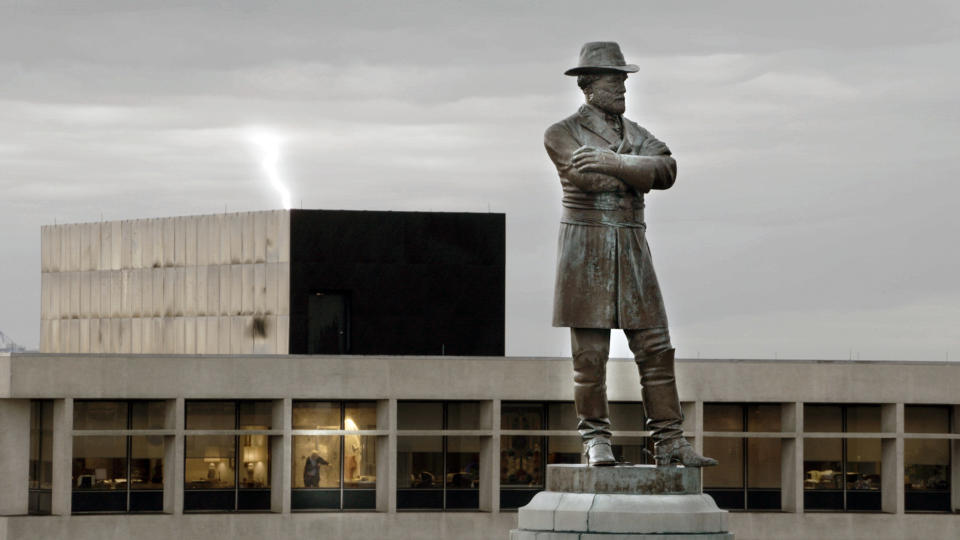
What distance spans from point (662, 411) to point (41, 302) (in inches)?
2378

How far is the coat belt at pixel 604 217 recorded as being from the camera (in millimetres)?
21375

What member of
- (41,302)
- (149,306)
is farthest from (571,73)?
(41,302)

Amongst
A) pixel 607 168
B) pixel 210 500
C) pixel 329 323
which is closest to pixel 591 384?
pixel 607 168

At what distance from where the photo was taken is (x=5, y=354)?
180ft

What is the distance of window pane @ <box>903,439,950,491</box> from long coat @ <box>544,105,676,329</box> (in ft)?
132

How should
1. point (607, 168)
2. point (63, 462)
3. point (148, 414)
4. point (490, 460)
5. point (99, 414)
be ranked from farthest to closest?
point (490, 460), point (148, 414), point (99, 414), point (63, 462), point (607, 168)

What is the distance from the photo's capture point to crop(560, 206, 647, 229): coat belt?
70.1 ft

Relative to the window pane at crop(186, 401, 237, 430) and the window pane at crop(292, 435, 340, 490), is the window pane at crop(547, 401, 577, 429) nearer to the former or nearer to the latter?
the window pane at crop(292, 435, 340, 490)

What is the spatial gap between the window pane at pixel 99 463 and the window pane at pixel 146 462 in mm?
250

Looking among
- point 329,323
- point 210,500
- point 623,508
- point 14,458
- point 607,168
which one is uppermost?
point 329,323

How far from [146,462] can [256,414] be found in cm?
336

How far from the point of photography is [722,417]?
193 feet

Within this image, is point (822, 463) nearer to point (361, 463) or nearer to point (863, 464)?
point (863, 464)

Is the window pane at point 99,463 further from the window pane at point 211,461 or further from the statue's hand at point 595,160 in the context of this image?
the statue's hand at point 595,160
